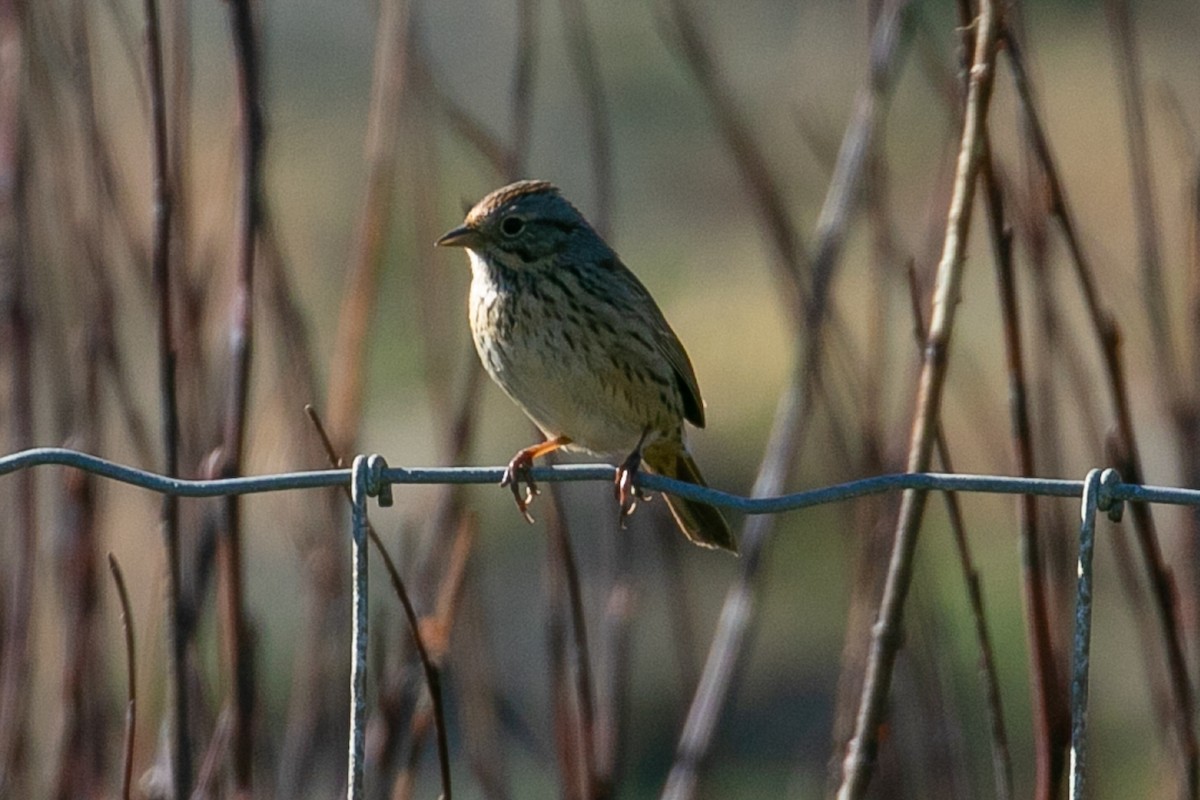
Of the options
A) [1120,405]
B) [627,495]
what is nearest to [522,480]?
[627,495]

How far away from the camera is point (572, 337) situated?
166 inches

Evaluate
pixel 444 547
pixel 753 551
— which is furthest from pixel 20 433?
pixel 753 551

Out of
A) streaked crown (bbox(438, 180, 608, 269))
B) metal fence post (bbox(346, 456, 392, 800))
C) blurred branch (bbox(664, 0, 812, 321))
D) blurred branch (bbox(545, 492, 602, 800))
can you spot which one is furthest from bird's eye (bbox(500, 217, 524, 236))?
metal fence post (bbox(346, 456, 392, 800))

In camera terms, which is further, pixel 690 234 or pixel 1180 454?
pixel 690 234

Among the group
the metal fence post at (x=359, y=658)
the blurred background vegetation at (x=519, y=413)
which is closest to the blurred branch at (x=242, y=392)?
the blurred background vegetation at (x=519, y=413)

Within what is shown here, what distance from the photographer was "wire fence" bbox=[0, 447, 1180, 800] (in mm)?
2242

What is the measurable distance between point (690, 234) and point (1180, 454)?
36.3 ft

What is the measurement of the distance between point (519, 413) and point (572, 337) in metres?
6.94

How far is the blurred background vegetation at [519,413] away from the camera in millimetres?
3377

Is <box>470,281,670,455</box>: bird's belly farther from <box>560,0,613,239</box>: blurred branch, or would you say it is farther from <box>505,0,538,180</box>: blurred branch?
<box>505,0,538,180</box>: blurred branch

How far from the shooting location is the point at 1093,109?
14.6 m

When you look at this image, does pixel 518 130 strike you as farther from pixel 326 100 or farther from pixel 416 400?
pixel 326 100

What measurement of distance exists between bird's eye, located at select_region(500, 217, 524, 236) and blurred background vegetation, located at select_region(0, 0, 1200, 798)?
0.21m

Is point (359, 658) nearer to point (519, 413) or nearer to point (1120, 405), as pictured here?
point (1120, 405)
